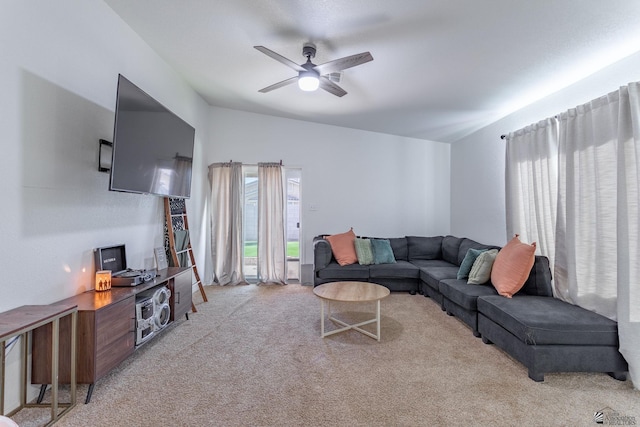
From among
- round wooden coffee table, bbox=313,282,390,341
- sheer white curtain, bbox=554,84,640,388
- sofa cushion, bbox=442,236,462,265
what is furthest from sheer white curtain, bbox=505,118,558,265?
round wooden coffee table, bbox=313,282,390,341

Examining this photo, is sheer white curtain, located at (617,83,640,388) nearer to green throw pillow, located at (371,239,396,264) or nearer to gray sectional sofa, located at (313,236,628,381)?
gray sectional sofa, located at (313,236,628,381)

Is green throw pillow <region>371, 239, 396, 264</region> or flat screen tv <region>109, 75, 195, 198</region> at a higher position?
flat screen tv <region>109, 75, 195, 198</region>

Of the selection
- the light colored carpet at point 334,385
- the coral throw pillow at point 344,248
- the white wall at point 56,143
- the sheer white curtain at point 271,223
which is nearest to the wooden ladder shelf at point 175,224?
the white wall at point 56,143

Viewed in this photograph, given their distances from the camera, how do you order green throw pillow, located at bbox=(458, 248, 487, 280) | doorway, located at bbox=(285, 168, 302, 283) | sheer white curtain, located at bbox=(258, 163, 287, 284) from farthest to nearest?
doorway, located at bbox=(285, 168, 302, 283) → sheer white curtain, located at bbox=(258, 163, 287, 284) → green throw pillow, located at bbox=(458, 248, 487, 280)

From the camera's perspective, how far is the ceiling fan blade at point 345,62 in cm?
237

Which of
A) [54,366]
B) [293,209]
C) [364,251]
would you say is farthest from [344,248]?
[54,366]

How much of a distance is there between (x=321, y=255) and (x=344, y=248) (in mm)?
404

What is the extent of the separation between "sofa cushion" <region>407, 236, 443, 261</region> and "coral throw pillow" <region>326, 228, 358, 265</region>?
1.06 meters

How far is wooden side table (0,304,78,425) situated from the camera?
1582 millimetres

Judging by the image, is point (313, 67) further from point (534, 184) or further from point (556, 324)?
point (556, 324)

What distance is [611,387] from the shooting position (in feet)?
6.94

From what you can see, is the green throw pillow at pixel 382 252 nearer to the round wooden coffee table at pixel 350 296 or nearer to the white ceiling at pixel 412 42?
the round wooden coffee table at pixel 350 296

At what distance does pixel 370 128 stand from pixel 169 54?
3242 millimetres

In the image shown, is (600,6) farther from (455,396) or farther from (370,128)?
(370,128)
